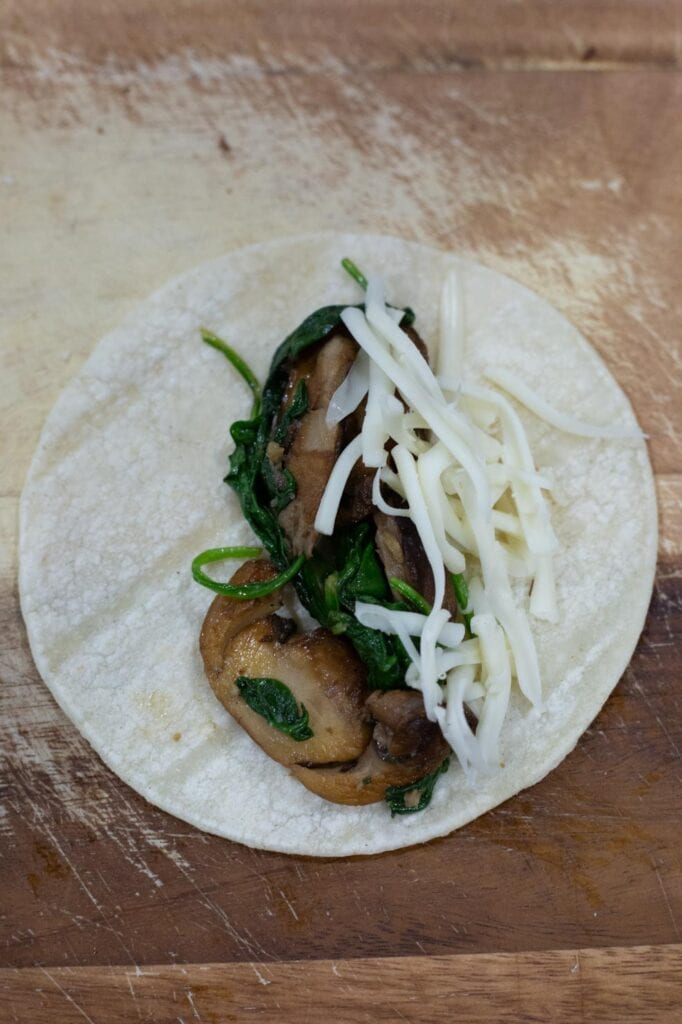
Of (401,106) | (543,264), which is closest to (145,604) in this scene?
(543,264)

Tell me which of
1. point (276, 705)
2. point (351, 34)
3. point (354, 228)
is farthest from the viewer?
point (351, 34)

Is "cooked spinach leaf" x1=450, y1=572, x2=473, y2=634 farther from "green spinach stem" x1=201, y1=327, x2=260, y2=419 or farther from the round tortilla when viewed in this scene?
"green spinach stem" x1=201, y1=327, x2=260, y2=419

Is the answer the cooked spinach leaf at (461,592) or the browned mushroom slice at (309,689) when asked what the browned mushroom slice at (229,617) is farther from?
the cooked spinach leaf at (461,592)

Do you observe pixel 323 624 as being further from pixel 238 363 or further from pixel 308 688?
pixel 238 363

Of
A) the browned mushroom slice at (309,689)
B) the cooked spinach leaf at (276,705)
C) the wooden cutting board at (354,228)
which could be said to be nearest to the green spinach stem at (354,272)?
the wooden cutting board at (354,228)

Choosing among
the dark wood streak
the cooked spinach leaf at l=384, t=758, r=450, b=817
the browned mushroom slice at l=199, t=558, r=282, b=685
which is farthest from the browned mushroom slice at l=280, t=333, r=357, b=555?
the dark wood streak

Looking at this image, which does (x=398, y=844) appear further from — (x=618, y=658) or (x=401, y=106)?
(x=401, y=106)

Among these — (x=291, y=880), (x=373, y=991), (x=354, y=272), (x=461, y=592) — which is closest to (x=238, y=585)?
(x=461, y=592)
